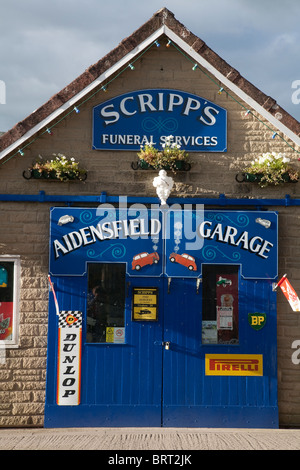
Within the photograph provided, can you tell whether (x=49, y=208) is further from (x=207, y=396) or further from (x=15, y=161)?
(x=207, y=396)

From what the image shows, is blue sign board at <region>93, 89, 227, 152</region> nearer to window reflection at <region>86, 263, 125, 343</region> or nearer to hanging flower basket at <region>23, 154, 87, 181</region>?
hanging flower basket at <region>23, 154, 87, 181</region>

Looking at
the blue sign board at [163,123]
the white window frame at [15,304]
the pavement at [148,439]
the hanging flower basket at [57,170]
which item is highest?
the blue sign board at [163,123]

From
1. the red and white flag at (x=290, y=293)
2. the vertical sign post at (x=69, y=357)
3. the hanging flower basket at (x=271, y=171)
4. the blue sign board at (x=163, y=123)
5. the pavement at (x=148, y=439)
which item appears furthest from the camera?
the blue sign board at (x=163, y=123)

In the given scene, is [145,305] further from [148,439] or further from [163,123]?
[163,123]

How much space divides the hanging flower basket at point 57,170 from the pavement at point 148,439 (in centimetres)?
381

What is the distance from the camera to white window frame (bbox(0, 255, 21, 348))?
909 centimetres

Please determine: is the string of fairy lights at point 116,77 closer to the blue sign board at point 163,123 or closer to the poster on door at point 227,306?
the blue sign board at point 163,123

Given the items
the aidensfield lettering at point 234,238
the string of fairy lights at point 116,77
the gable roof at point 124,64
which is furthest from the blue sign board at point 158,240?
the gable roof at point 124,64

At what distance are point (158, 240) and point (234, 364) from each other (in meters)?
2.22

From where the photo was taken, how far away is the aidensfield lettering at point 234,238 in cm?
914

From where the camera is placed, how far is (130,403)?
29.3 feet

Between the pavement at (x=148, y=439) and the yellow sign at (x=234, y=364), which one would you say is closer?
the pavement at (x=148, y=439)

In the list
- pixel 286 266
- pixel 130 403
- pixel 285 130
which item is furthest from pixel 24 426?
pixel 285 130

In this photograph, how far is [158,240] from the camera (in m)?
9.15
